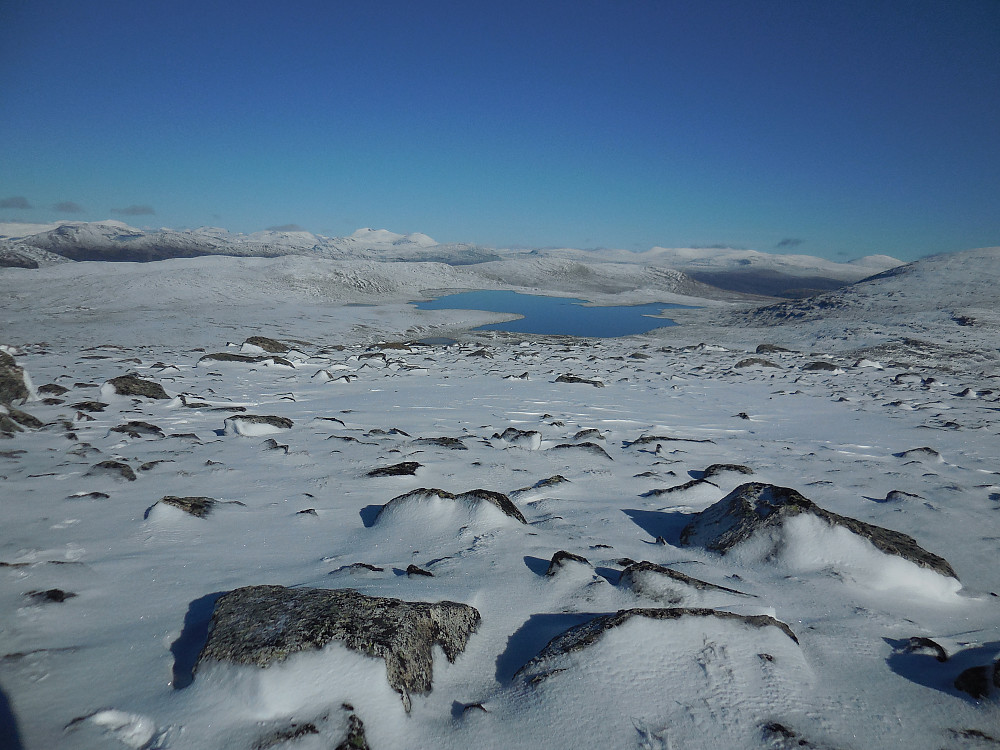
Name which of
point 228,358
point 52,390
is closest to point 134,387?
point 52,390

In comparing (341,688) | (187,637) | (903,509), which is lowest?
(903,509)

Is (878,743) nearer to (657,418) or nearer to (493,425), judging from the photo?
(493,425)

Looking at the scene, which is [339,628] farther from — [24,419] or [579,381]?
[579,381]

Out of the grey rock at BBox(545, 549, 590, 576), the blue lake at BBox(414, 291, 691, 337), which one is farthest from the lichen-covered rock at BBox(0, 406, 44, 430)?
the blue lake at BBox(414, 291, 691, 337)

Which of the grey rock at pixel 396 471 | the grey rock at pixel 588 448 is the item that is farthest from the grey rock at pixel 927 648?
the grey rock at pixel 396 471

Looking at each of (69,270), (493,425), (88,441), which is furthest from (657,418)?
(69,270)

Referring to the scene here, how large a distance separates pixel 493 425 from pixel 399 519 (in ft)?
11.9

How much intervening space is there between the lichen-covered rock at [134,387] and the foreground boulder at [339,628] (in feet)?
22.5

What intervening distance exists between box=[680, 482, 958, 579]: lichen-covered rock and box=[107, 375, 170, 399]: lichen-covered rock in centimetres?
807

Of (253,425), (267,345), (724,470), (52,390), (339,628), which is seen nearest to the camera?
(339,628)

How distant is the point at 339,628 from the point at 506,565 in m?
1.21

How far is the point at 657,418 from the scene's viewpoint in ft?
26.4

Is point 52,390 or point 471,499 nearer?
point 471,499

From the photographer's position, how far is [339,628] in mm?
1932
